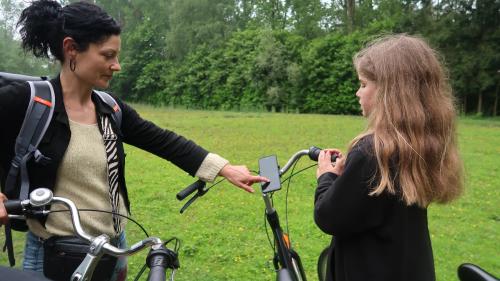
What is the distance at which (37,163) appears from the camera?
1.98 m

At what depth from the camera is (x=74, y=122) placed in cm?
213

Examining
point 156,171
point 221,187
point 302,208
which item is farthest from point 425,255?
point 156,171

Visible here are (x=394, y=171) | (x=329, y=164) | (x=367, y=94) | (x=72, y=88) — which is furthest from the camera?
(x=72, y=88)

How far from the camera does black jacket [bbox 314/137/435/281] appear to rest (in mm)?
1799

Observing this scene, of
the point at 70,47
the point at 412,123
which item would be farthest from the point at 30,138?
the point at 412,123

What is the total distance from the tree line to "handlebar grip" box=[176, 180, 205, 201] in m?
18.6

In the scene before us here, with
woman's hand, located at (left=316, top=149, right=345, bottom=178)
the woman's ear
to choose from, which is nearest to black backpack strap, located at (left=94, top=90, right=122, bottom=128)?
the woman's ear

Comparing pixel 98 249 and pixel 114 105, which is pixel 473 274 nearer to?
pixel 98 249

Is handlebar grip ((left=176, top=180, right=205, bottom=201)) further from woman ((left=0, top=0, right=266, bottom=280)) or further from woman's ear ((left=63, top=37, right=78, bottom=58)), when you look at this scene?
woman's ear ((left=63, top=37, right=78, bottom=58))

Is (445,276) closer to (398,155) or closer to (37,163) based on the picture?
(398,155)

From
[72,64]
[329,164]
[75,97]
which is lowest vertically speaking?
[329,164]

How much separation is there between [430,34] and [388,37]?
25.6 m

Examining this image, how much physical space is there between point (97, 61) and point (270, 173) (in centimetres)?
90

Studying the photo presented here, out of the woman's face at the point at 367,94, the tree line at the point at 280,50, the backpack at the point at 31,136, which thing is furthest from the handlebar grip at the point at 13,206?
the tree line at the point at 280,50
